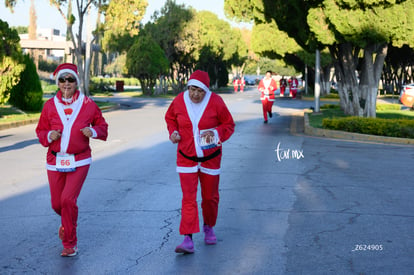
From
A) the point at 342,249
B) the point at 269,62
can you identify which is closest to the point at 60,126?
the point at 342,249

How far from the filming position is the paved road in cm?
561

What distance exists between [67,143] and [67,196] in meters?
0.44

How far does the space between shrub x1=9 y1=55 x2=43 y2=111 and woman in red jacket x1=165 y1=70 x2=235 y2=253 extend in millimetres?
19983

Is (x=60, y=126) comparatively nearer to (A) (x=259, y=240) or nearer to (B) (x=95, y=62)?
(A) (x=259, y=240)

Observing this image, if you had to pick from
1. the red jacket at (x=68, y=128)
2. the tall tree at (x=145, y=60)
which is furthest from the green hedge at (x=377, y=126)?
the tall tree at (x=145, y=60)

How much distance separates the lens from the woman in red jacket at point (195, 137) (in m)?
5.96

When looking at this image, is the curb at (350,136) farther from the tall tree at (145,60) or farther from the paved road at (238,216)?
the tall tree at (145,60)

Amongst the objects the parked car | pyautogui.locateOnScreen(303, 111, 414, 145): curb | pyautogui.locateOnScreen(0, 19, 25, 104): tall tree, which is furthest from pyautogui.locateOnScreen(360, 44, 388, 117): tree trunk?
the parked car

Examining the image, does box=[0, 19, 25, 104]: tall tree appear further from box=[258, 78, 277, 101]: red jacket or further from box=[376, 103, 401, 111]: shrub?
box=[376, 103, 401, 111]: shrub

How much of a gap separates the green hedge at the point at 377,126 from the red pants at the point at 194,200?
37.6 ft

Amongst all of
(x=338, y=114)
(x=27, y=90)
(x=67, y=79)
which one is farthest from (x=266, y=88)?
(x=67, y=79)

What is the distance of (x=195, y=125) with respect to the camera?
236 inches

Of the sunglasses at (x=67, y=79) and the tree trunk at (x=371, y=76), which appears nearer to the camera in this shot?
the sunglasses at (x=67, y=79)

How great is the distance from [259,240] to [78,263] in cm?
174
